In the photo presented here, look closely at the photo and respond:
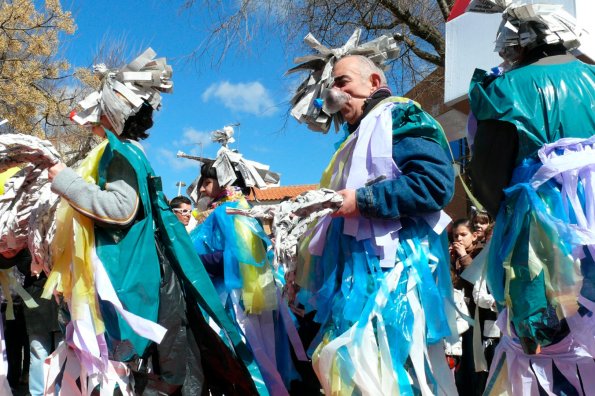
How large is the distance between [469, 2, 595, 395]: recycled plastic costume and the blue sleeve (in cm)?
15

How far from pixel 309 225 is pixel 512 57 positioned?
3.43 ft

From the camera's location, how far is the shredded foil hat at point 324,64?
9.30ft

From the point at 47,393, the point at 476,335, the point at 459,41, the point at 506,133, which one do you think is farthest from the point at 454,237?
the point at 47,393

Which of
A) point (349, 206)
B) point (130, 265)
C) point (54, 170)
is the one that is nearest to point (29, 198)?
point (54, 170)

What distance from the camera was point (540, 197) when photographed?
1844 mm

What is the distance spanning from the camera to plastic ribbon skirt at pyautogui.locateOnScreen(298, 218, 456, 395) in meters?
2.02

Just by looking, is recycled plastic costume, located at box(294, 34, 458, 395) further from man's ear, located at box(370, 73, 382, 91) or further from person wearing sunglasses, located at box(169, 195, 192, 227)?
person wearing sunglasses, located at box(169, 195, 192, 227)

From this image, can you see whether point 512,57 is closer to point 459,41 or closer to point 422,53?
point 459,41

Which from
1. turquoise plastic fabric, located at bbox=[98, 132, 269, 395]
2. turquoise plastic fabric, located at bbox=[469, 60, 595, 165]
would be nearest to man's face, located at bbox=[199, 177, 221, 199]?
turquoise plastic fabric, located at bbox=[98, 132, 269, 395]

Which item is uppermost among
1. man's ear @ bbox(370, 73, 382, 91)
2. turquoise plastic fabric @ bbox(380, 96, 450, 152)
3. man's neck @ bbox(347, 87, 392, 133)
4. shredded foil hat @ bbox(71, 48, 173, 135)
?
shredded foil hat @ bbox(71, 48, 173, 135)

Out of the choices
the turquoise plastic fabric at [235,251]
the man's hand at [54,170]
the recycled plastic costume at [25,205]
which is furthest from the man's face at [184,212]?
the man's hand at [54,170]

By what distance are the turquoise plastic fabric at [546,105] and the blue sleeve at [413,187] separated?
321 mm

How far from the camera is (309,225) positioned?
2525 mm

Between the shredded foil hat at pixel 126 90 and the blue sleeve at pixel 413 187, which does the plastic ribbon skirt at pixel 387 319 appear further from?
the shredded foil hat at pixel 126 90
